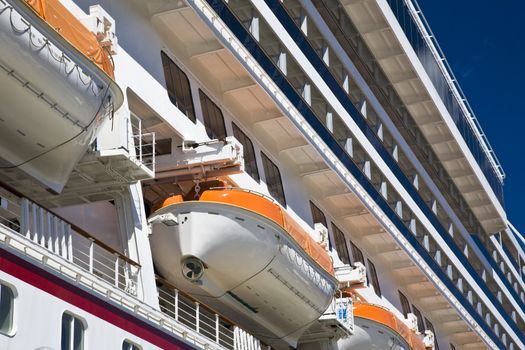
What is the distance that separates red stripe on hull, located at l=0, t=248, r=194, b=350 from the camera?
10734mm

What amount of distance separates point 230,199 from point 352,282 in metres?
7.16

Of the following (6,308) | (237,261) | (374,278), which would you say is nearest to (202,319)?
(237,261)

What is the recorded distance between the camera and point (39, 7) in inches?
463

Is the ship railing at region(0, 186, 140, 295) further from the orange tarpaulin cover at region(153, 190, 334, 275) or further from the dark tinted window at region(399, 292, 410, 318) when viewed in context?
the dark tinted window at region(399, 292, 410, 318)

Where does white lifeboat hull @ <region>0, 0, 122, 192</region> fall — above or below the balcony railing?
below

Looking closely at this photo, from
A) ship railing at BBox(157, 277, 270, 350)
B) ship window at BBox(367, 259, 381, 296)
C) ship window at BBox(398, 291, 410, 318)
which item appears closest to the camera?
ship railing at BBox(157, 277, 270, 350)

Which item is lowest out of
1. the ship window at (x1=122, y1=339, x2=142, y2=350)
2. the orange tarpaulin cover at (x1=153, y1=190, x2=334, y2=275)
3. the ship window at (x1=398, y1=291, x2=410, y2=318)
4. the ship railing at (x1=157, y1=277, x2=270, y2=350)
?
the ship window at (x1=122, y1=339, x2=142, y2=350)

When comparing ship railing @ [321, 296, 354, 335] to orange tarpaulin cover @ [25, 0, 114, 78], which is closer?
orange tarpaulin cover @ [25, 0, 114, 78]

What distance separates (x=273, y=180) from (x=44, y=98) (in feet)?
33.0

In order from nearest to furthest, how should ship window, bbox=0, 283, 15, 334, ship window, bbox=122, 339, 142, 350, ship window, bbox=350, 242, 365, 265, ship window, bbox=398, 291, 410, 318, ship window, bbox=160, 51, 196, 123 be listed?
1. ship window, bbox=0, 283, 15, 334
2. ship window, bbox=122, 339, 142, 350
3. ship window, bbox=160, 51, 196, 123
4. ship window, bbox=350, 242, 365, 265
5. ship window, bbox=398, 291, 410, 318

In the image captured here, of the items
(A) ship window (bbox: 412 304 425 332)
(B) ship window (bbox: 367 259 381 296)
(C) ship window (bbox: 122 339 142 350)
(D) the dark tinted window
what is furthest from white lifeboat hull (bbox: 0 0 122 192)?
(A) ship window (bbox: 412 304 425 332)

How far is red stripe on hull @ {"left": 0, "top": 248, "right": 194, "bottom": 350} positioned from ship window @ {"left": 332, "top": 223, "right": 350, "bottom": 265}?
11028 millimetres

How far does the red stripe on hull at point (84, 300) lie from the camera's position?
10734mm

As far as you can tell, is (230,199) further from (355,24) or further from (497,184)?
(497,184)
